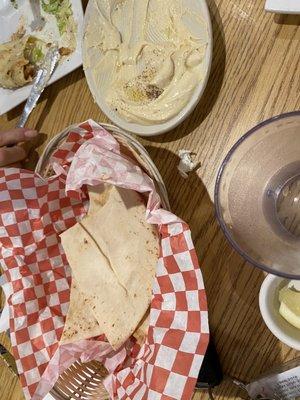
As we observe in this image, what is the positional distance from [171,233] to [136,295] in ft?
0.64

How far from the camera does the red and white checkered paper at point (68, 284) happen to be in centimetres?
108

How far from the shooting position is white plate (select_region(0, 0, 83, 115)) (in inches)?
58.3

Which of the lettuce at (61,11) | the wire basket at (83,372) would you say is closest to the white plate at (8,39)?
the lettuce at (61,11)

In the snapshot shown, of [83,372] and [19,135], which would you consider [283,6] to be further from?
[83,372]

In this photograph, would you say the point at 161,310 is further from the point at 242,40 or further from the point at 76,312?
the point at 242,40

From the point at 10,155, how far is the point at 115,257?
0.51 meters

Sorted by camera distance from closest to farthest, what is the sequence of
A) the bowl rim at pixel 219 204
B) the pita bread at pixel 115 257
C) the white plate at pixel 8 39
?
the bowl rim at pixel 219 204 → the pita bread at pixel 115 257 → the white plate at pixel 8 39

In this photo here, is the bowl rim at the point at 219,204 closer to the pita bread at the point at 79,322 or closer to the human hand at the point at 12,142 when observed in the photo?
the pita bread at the point at 79,322

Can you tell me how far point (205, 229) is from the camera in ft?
4.26

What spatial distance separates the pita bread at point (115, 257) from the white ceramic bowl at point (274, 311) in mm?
252

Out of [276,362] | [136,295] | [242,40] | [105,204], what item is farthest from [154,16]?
[276,362]

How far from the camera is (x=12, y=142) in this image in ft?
5.16

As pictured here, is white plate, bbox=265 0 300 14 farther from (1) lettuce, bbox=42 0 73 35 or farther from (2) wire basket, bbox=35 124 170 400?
(1) lettuce, bbox=42 0 73 35

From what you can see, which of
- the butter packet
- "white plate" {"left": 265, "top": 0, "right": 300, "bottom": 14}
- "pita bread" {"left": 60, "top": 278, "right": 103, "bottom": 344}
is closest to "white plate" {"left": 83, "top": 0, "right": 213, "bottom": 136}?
"white plate" {"left": 265, "top": 0, "right": 300, "bottom": 14}
